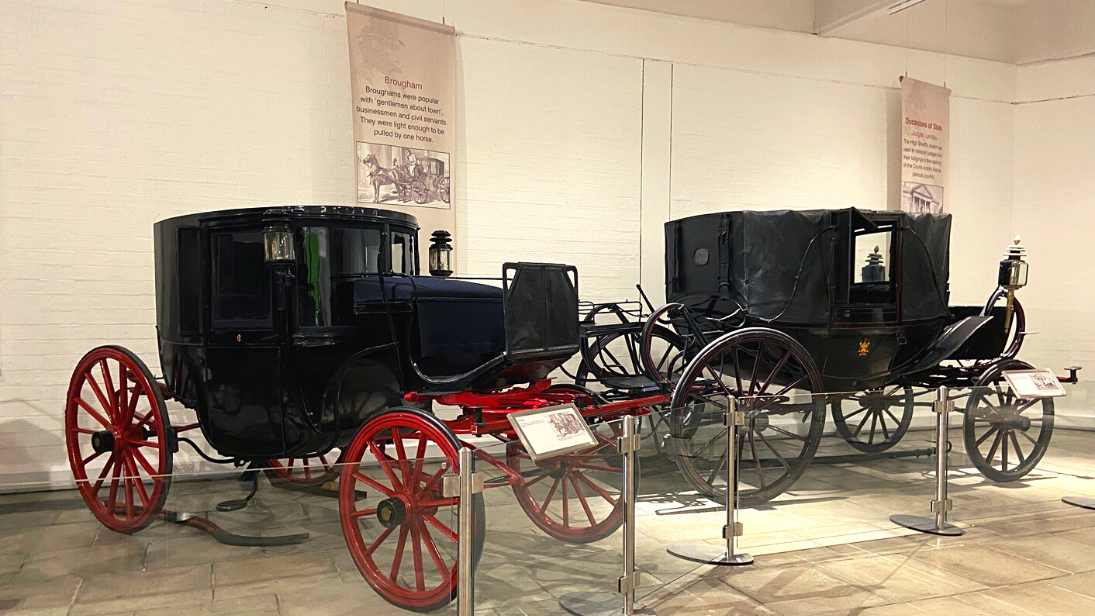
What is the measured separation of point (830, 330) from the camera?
5.07m

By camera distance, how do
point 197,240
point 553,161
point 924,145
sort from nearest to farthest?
point 197,240
point 553,161
point 924,145

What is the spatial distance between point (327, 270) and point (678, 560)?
1946mm

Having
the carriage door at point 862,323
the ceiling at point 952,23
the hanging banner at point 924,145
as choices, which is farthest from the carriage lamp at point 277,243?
the hanging banner at point 924,145

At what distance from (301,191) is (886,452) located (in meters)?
4.26

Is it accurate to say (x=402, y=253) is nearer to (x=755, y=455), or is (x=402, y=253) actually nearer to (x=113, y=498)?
(x=113, y=498)

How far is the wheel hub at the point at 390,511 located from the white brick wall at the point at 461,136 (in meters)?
3.62

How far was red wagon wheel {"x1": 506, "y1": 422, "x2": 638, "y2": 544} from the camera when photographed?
2.77 metres

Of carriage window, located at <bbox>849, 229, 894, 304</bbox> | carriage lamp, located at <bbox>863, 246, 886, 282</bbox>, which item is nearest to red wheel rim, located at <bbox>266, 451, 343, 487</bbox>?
carriage window, located at <bbox>849, 229, 894, 304</bbox>

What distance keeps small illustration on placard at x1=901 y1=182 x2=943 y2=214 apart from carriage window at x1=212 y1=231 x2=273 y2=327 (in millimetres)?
6678

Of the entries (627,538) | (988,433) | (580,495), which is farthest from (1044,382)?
(580,495)

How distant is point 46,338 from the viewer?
5.40 m

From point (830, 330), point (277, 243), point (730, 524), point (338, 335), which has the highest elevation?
point (277, 243)

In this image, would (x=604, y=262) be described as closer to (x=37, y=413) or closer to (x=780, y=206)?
(x=780, y=206)

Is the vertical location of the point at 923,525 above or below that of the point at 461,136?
below
